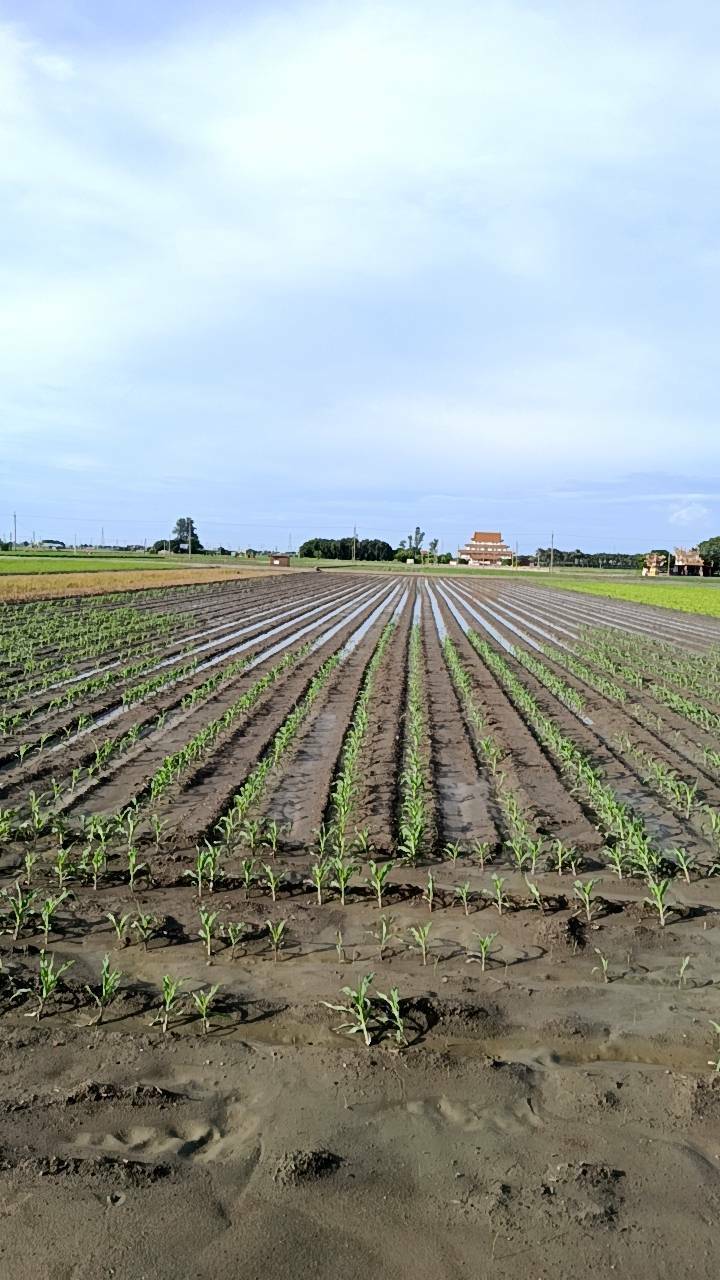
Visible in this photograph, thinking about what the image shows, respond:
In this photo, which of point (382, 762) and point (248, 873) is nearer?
point (248, 873)

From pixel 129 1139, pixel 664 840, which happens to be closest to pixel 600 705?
pixel 664 840

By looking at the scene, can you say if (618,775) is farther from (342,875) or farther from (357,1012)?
(357,1012)

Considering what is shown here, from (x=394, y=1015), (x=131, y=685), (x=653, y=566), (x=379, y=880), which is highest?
(x=653, y=566)

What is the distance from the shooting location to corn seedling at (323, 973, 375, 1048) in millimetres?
3656

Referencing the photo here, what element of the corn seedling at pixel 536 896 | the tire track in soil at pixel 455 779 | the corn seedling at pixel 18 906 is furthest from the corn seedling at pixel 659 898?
the corn seedling at pixel 18 906

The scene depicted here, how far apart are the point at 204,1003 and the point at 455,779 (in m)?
4.62

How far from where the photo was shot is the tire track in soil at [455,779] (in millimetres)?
6578

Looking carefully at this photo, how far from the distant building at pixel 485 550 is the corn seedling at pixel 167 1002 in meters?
141

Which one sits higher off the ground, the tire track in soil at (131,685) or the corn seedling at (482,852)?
the tire track in soil at (131,685)

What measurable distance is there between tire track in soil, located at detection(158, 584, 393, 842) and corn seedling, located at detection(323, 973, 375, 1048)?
2.61 metres

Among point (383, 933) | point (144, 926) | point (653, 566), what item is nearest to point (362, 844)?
point (383, 933)

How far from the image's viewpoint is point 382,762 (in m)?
8.51

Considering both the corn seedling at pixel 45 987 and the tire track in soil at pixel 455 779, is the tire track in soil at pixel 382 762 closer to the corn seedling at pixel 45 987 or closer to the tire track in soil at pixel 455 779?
the tire track in soil at pixel 455 779

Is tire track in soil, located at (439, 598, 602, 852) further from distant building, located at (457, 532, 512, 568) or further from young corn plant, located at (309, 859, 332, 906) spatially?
distant building, located at (457, 532, 512, 568)
